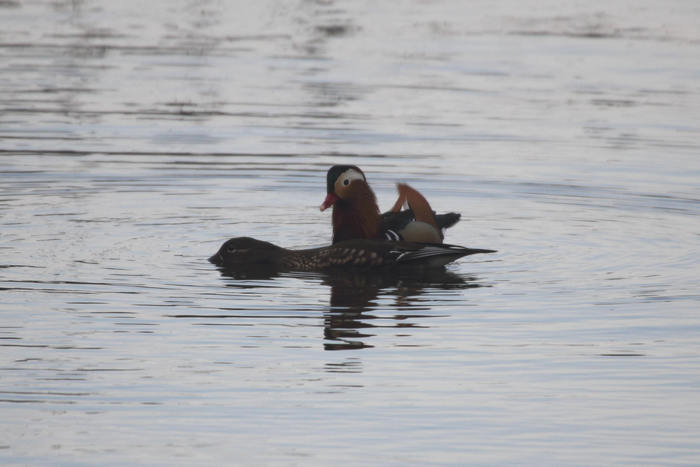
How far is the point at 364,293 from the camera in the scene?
10320 mm

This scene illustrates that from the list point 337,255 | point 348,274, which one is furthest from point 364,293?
point 337,255

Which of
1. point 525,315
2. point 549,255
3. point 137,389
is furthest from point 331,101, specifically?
point 137,389

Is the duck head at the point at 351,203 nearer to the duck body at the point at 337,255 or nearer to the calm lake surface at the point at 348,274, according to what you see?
the duck body at the point at 337,255

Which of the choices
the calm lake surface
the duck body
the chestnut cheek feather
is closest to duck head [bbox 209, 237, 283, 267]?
the duck body

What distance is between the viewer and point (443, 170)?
15492 mm

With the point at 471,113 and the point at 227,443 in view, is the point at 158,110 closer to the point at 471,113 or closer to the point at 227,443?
the point at 471,113

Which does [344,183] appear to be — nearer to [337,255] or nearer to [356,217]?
[356,217]

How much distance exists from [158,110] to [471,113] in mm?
4480

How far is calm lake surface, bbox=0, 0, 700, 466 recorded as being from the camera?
22.6 feet

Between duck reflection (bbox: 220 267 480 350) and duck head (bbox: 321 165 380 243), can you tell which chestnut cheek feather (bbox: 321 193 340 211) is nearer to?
duck head (bbox: 321 165 380 243)

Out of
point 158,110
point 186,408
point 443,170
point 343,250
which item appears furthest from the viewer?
point 158,110

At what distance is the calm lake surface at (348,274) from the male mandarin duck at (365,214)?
18.8 inches

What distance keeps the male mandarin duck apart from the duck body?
329 mm

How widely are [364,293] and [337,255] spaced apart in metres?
0.83
